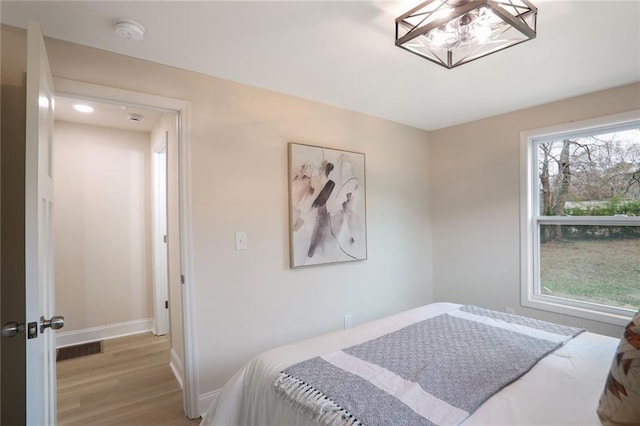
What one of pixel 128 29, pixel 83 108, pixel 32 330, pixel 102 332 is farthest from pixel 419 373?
pixel 102 332

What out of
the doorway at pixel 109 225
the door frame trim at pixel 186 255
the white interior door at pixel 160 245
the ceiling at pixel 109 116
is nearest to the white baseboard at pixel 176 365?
the door frame trim at pixel 186 255

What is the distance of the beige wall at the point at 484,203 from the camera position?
290 centimetres

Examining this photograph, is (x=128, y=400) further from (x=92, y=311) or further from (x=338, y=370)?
(x=338, y=370)

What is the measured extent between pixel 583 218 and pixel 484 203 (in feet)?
2.66

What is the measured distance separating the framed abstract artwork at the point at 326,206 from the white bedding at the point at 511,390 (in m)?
1.00

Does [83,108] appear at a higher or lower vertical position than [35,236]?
higher

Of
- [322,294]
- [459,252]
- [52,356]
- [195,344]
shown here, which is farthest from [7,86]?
[459,252]

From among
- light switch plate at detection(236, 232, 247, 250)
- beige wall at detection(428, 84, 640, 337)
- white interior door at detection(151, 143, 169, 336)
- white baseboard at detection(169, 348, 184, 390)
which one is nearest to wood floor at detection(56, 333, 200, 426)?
white baseboard at detection(169, 348, 184, 390)

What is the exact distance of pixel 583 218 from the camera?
277 centimetres

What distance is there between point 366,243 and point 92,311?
309 cm

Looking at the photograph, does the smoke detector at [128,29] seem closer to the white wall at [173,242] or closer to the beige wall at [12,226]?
the beige wall at [12,226]

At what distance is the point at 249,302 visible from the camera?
239 cm

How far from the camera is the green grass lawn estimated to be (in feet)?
8.42

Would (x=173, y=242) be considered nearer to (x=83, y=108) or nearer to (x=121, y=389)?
(x=121, y=389)
